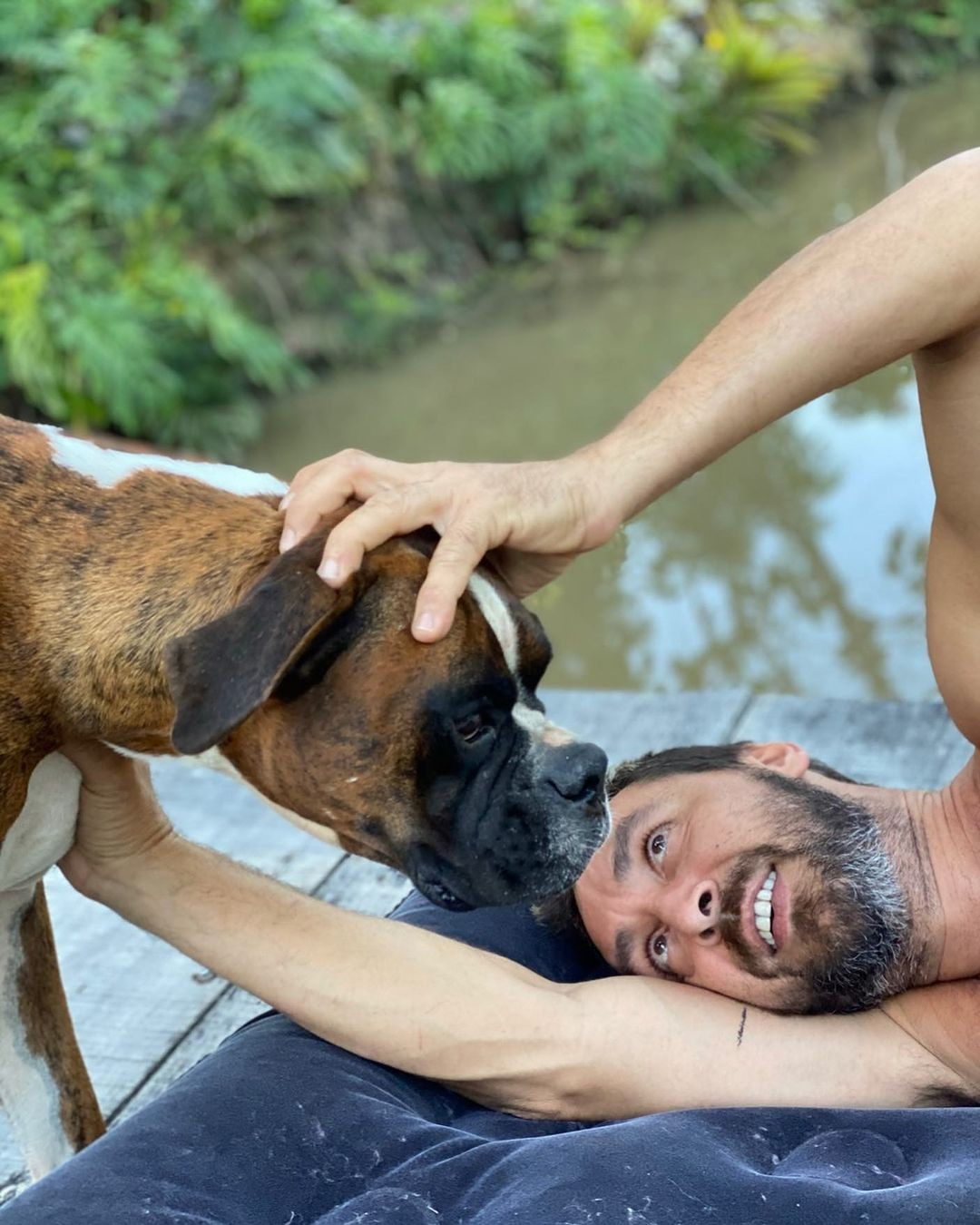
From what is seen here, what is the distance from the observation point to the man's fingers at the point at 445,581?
2064mm

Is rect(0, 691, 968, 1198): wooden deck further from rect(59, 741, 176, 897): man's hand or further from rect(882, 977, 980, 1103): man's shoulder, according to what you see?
rect(882, 977, 980, 1103): man's shoulder

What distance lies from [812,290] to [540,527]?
58cm

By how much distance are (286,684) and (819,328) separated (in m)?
1.00

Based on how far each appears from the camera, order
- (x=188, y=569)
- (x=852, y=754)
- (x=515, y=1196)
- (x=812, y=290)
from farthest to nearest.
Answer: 1. (x=852, y=754)
2. (x=812, y=290)
3. (x=188, y=569)
4. (x=515, y=1196)

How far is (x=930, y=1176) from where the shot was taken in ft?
6.55

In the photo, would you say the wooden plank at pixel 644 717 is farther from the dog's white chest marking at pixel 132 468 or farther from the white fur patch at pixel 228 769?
the dog's white chest marking at pixel 132 468

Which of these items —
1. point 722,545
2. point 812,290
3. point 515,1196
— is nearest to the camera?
point 515,1196

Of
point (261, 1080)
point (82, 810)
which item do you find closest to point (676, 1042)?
point (261, 1080)

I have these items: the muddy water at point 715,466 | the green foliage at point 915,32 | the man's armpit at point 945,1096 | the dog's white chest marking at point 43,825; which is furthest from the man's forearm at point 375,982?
the green foliage at point 915,32

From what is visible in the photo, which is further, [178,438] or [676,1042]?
[178,438]

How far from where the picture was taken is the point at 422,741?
2.17 metres

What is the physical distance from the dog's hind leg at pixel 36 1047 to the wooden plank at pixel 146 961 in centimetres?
21

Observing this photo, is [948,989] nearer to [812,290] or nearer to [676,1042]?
[676,1042]

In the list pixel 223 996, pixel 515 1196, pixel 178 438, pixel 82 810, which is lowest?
pixel 178 438
